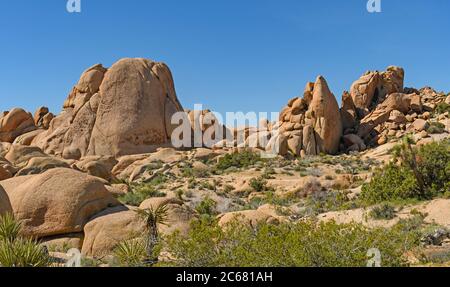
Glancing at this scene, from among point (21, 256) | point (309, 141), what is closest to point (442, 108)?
point (309, 141)

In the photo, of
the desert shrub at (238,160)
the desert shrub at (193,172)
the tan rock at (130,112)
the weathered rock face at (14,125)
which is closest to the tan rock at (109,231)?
the desert shrub at (193,172)

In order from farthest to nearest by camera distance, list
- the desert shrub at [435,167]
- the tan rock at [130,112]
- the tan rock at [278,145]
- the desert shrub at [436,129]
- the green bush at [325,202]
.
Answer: the desert shrub at [436,129] < the tan rock at [278,145] < the tan rock at [130,112] < the green bush at [325,202] < the desert shrub at [435,167]

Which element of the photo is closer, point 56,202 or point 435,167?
point 56,202

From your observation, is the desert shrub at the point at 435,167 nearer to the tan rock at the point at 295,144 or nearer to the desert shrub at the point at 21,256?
the desert shrub at the point at 21,256

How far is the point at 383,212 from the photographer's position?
14.8 m

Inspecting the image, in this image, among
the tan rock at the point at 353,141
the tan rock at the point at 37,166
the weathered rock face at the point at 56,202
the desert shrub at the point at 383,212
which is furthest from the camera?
the tan rock at the point at 353,141

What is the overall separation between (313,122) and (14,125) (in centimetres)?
2723

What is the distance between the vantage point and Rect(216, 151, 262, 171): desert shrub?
31277 mm

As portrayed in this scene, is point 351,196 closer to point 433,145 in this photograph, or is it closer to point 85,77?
point 433,145

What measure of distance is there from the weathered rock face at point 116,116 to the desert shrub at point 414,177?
2062cm

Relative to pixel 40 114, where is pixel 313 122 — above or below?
below

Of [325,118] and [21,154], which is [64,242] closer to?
[21,154]

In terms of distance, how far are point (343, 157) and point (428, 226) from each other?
21.7 metres

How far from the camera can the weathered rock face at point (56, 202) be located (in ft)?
38.4
